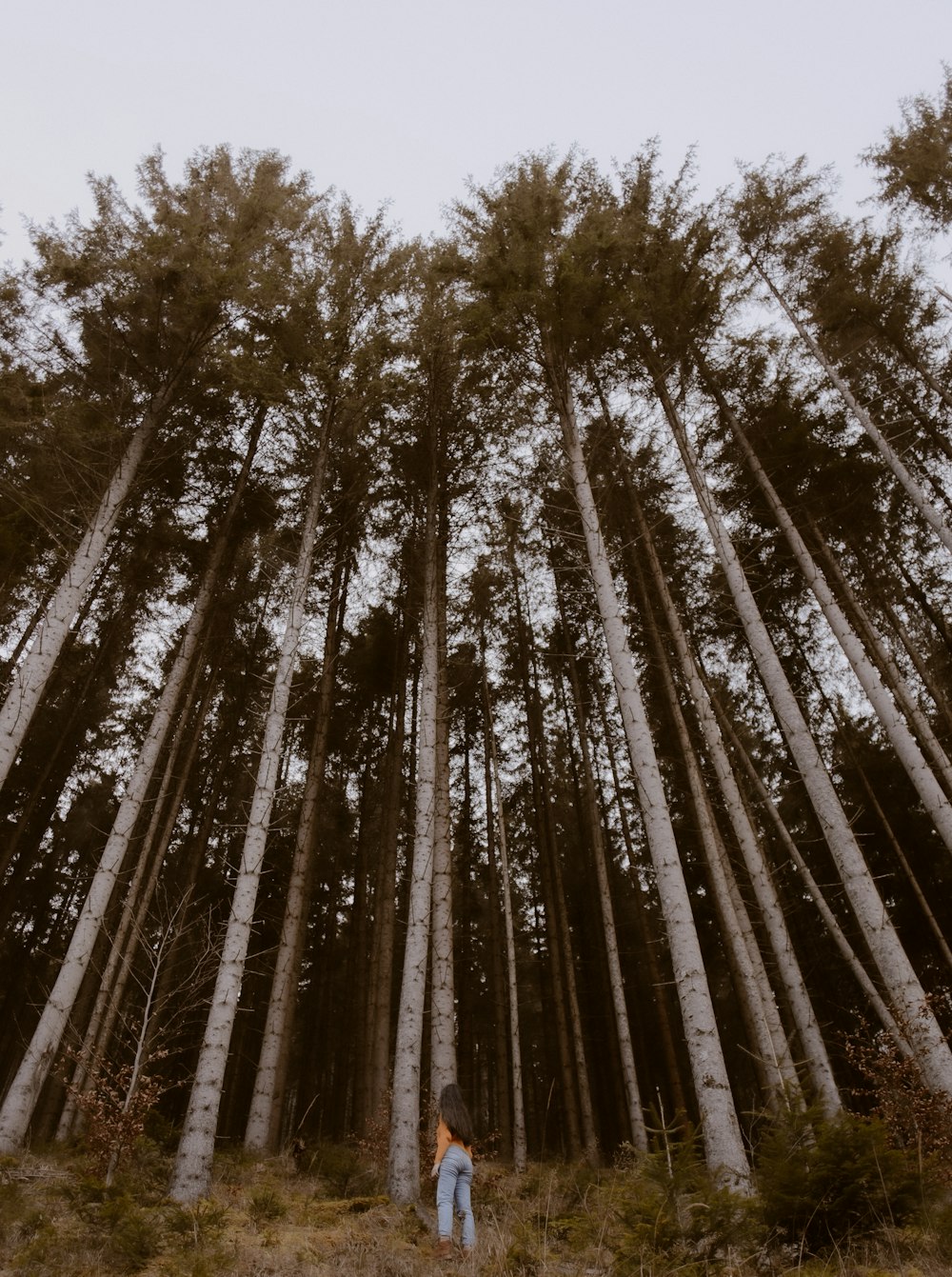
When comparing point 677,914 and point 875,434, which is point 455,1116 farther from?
point 875,434

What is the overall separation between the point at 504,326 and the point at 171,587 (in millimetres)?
8120

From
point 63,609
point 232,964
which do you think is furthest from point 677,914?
point 63,609

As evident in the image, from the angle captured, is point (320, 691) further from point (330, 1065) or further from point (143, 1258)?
point (330, 1065)

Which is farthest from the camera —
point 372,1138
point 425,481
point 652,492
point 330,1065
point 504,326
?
point 330,1065

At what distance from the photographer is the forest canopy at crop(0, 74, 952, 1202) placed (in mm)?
8773

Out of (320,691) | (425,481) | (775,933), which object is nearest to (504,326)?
(425,481)

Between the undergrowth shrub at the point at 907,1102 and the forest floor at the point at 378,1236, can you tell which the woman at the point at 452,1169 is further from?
the undergrowth shrub at the point at 907,1102

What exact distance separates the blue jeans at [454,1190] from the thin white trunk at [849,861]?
12.4 ft

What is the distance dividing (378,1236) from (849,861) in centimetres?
541

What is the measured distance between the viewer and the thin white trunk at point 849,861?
236 inches

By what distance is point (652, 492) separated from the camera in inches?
527

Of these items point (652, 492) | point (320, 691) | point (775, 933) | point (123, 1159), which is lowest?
point (123, 1159)

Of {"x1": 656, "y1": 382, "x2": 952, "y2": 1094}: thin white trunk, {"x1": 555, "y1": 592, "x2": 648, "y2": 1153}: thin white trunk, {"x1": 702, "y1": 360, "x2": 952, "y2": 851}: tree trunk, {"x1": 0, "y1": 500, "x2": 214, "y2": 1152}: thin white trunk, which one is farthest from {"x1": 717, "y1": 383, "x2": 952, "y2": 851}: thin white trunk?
{"x1": 0, "y1": 500, "x2": 214, "y2": 1152}: thin white trunk

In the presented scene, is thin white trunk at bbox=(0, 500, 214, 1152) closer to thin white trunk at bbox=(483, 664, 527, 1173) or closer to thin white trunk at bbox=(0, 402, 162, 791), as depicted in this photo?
thin white trunk at bbox=(0, 402, 162, 791)
